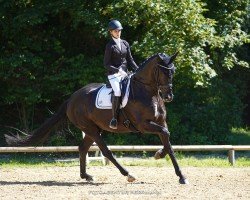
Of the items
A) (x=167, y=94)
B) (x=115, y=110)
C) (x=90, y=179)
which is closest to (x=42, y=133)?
(x=90, y=179)

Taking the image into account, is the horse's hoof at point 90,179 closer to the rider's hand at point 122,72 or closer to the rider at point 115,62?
the rider at point 115,62

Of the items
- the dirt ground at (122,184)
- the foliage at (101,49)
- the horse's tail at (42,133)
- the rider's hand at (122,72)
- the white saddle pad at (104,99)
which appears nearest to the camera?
the dirt ground at (122,184)

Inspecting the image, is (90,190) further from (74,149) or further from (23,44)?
(23,44)

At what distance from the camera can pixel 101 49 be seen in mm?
18281

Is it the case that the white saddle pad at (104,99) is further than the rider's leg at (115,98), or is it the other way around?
the white saddle pad at (104,99)

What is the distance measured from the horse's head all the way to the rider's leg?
2.72ft

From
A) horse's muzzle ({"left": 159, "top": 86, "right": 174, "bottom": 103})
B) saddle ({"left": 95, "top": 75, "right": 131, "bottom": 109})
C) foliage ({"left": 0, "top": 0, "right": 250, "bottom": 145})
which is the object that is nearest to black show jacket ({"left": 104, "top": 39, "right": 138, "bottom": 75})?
saddle ({"left": 95, "top": 75, "right": 131, "bottom": 109})

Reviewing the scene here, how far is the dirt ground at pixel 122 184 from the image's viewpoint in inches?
351

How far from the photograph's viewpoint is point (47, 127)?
38.5ft

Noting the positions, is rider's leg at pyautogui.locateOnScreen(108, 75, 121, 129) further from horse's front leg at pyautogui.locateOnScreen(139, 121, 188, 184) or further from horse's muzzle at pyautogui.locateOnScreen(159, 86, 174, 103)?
horse's muzzle at pyautogui.locateOnScreen(159, 86, 174, 103)

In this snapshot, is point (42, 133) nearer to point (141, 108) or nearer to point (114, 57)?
point (114, 57)

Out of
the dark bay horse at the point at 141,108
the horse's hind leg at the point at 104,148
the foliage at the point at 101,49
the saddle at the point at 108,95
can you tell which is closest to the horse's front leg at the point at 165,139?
the dark bay horse at the point at 141,108

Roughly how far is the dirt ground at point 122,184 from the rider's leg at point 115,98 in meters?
1.07

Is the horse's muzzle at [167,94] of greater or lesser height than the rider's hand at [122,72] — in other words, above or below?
below
